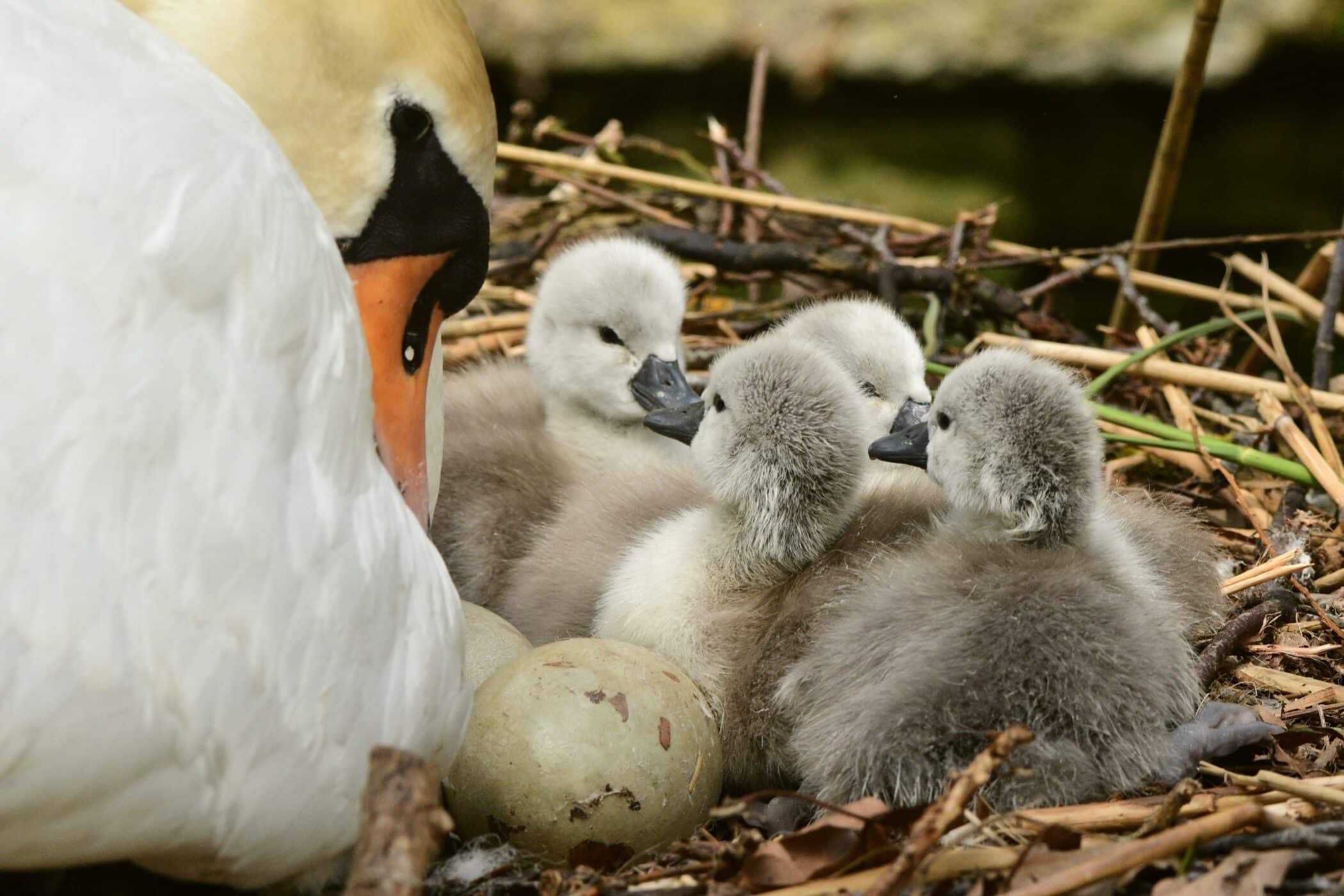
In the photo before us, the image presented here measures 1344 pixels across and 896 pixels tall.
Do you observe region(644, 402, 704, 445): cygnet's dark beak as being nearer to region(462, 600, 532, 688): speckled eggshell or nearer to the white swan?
region(462, 600, 532, 688): speckled eggshell

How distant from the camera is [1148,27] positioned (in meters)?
4.19

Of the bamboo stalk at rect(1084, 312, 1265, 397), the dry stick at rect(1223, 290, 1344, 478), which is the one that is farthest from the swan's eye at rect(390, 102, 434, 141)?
the dry stick at rect(1223, 290, 1344, 478)

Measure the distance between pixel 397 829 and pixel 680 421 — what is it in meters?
1.14

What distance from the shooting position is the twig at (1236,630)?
1798mm

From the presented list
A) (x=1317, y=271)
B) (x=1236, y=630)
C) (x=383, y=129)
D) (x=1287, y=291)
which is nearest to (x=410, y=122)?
(x=383, y=129)

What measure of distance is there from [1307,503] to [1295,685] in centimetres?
57

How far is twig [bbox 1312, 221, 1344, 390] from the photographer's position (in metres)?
2.39

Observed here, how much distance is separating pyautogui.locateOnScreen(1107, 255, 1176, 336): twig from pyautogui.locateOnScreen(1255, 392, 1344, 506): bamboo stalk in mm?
210

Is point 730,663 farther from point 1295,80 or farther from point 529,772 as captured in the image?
point 1295,80

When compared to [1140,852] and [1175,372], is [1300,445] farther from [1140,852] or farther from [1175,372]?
[1140,852]

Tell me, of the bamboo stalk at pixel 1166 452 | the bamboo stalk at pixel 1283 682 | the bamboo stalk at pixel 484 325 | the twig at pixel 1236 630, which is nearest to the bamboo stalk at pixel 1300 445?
the bamboo stalk at pixel 1166 452

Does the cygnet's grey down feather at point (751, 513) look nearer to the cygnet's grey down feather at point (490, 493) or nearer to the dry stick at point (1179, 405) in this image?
the cygnet's grey down feather at point (490, 493)

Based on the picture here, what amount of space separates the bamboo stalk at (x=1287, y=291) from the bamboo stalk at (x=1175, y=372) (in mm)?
225

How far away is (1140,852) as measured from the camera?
1195 millimetres
